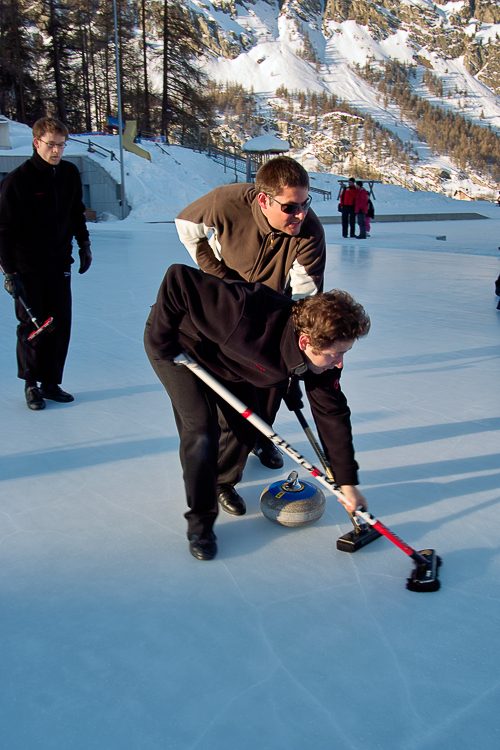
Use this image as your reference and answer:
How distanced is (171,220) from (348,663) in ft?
61.3

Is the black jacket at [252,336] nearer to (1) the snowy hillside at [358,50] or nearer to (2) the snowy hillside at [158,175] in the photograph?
(2) the snowy hillside at [158,175]

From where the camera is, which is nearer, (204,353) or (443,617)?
(443,617)

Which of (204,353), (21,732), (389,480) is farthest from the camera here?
(389,480)

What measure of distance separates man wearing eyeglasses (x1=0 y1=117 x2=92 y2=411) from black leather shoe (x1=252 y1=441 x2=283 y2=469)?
132 cm

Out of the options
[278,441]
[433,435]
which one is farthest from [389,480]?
[278,441]

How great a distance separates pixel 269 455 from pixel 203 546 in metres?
0.85

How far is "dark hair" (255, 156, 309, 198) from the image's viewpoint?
2084 millimetres

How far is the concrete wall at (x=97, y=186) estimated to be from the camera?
20.2 m

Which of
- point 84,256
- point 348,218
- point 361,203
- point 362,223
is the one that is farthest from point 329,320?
point 348,218

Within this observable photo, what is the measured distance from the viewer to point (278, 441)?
198 centimetres

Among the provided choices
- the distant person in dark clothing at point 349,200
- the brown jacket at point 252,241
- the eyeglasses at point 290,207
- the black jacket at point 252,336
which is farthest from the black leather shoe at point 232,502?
the distant person in dark clothing at point 349,200

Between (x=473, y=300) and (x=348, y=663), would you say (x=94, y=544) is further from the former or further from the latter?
(x=473, y=300)

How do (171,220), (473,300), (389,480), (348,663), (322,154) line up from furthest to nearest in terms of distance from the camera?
(322,154)
(171,220)
(473,300)
(389,480)
(348,663)

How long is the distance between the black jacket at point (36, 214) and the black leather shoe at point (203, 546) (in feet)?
6.50
